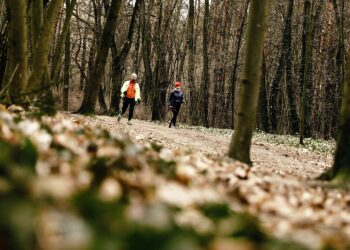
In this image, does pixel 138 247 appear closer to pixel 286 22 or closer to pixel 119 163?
pixel 119 163

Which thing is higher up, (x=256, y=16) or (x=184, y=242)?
(x=256, y=16)

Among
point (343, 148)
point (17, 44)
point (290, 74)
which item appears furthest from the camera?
point (290, 74)

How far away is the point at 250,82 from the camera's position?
628 centimetres

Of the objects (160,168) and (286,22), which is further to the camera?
(286,22)

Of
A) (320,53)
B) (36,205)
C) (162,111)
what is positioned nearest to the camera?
(36,205)

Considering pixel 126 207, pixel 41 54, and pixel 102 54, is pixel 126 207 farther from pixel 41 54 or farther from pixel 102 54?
pixel 102 54

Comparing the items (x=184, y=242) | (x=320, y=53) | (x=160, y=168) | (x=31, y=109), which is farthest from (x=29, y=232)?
(x=320, y=53)

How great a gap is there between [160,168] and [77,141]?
851 millimetres

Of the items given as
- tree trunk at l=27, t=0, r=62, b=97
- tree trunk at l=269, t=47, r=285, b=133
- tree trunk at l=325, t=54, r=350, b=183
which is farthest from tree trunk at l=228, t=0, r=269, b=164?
tree trunk at l=269, t=47, r=285, b=133

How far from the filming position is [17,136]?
3086 millimetres

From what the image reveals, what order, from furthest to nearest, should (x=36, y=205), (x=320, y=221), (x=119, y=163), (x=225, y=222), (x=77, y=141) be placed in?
(x=77, y=141)
(x=320, y=221)
(x=119, y=163)
(x=225, y=222)
(x=36, y=205)

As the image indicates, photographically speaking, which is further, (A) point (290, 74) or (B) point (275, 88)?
(B) point (275, 88)

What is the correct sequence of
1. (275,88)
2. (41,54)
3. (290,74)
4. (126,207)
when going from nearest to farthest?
(126,207) < (41,54) < (290,74) < (275,88)

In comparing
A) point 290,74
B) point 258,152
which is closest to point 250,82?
point 258,152
